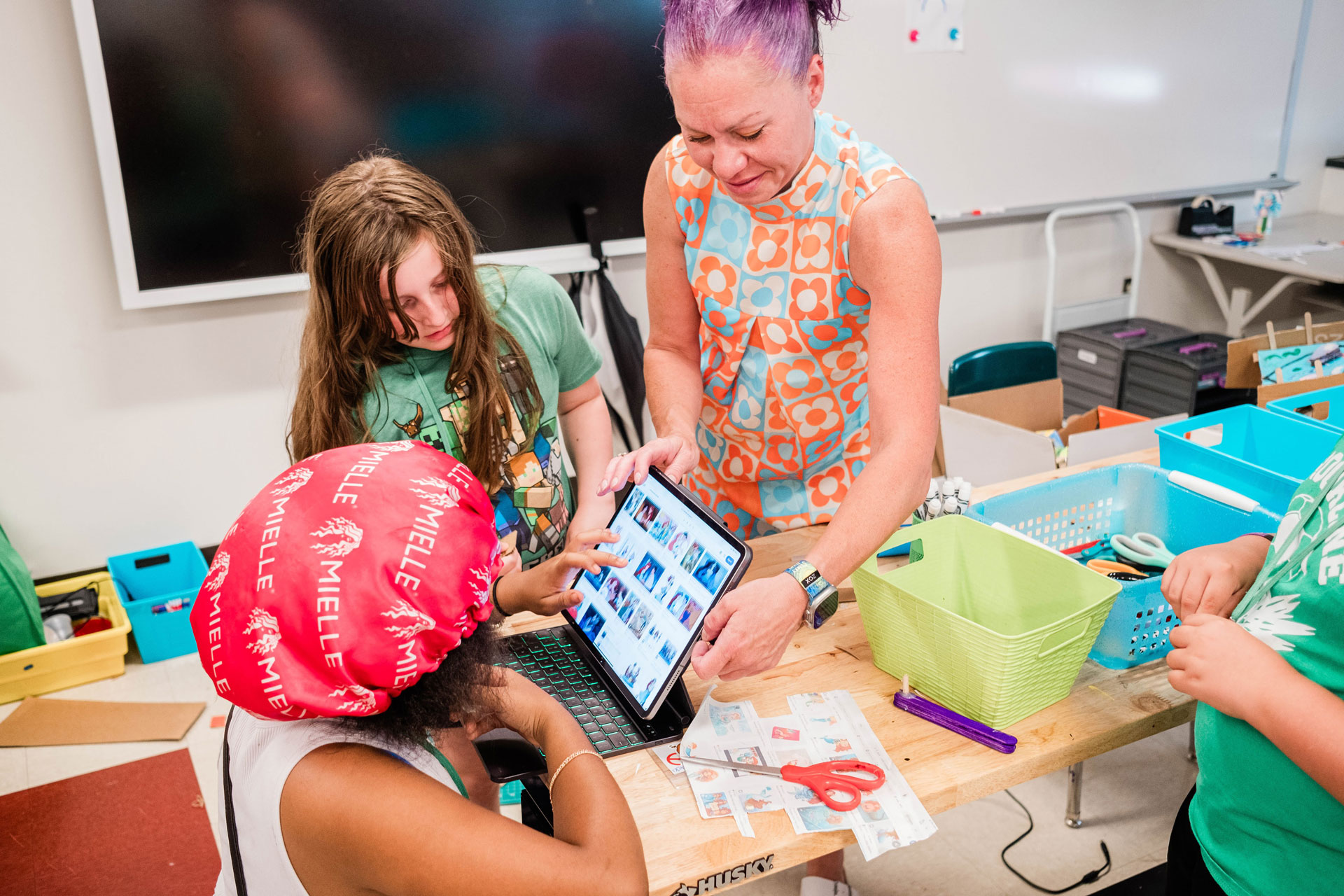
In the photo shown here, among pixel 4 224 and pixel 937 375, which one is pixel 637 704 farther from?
pixel 4 224

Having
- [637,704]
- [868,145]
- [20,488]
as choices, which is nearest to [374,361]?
[637,704]

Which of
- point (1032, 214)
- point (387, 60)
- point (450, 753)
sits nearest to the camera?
point (450, 753)

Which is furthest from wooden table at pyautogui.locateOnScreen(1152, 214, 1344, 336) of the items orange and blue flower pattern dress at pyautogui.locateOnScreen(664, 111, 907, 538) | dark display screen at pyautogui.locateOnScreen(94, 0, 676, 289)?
orange and blue flower pattern dress at pyautogui.locateOnScreen(664, 111, 907, 538)

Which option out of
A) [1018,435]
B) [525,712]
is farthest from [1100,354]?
[525,712]

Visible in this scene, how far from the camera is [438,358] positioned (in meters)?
1.48

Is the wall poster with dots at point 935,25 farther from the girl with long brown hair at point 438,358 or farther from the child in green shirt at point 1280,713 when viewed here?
the child in green shirt at point 1280,713

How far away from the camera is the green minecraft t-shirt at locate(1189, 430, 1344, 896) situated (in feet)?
2.88

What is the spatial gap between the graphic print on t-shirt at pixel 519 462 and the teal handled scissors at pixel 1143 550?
875 millimetres

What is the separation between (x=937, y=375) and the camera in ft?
4.16

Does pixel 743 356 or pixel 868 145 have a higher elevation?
pixel 868 145

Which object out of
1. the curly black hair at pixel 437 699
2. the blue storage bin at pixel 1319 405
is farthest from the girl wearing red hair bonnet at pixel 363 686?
the blue storage bin at pixel 1319 405

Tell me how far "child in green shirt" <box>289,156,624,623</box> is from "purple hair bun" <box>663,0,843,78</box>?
0.46 meters

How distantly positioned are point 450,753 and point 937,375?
0.75m

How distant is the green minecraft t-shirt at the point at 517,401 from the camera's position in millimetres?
1445
